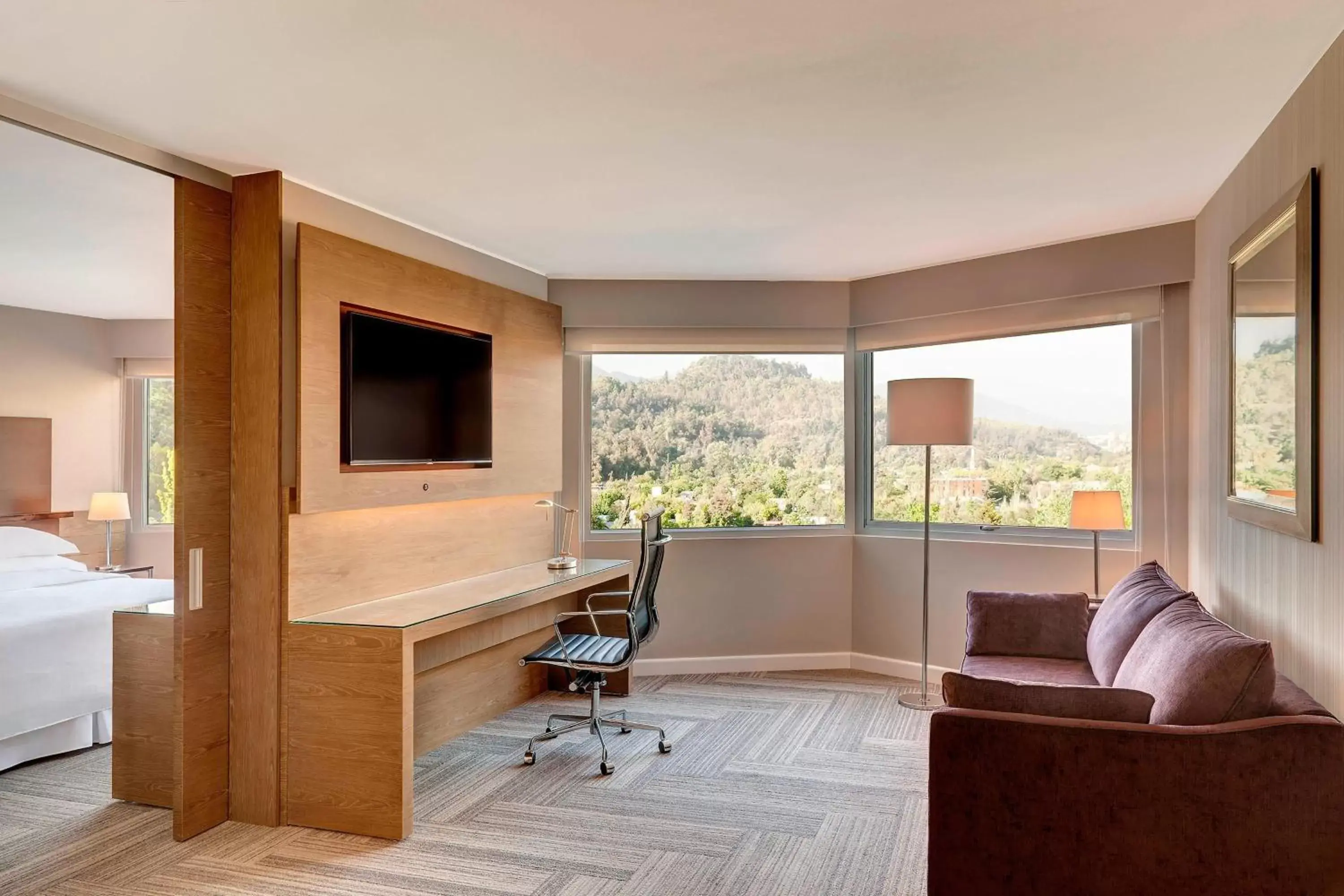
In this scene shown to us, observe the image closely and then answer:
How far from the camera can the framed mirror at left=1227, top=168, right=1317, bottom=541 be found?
2531mm

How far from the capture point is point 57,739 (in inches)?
162

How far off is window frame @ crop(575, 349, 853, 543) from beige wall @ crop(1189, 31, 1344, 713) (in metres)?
2.07

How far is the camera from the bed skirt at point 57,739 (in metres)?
3.94

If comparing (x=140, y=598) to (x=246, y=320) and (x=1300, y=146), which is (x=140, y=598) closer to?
(x=246, y=320)

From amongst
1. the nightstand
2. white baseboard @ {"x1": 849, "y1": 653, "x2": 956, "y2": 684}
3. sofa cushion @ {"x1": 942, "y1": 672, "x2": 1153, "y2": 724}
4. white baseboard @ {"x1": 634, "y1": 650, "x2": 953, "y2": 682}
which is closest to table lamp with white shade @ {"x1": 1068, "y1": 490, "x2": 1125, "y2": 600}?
white baseboard @ {"x1": 849, "y1": 653, "x2": 956, "y2": 684}

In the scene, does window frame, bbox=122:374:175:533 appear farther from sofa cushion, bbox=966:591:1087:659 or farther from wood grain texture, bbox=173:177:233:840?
sofa cushion, bbox=966:591:1087:659

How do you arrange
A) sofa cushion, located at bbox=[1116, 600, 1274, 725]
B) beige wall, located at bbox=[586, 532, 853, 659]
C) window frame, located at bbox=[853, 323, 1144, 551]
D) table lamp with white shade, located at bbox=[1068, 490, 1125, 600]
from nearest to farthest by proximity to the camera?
1. sofa cushion, located at bbox=[1116, 600, 1274, 725]
2. table lamp with white shade, located at bbox=[1068, 490, 1125, 600]
3. window frame, located at bbox=[853, 323, 1144, 551]
4. beige wall, located at bbox=[586, 532, 853, 659]

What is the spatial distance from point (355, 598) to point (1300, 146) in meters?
3.67

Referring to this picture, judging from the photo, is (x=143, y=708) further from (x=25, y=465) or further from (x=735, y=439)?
(x=735, y=439)

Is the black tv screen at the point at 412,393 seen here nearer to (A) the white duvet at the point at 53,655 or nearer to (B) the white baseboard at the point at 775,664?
(A) the white duvet at the point at 53,655

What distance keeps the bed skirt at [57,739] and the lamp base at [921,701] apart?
3.96 m

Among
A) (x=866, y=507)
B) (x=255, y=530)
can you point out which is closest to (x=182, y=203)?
(x=255, y=530)

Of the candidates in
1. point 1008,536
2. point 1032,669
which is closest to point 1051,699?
point 1032,669

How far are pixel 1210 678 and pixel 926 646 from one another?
2.83 metres
